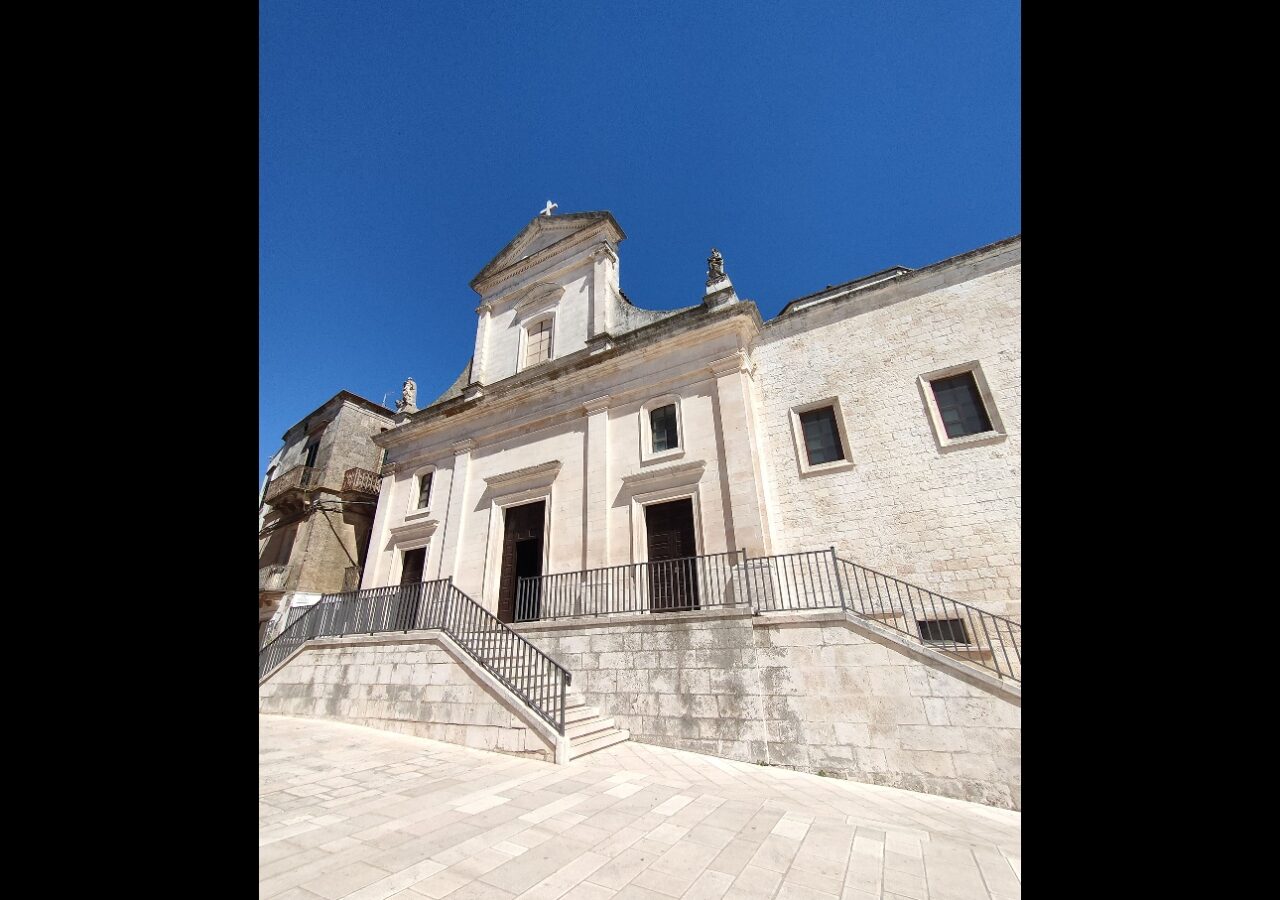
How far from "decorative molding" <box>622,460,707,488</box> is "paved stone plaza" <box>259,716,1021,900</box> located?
228 inches

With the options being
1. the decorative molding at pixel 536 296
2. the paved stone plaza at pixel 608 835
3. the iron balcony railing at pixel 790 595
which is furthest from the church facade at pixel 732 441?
the paved stone plaza at pixel 608 835

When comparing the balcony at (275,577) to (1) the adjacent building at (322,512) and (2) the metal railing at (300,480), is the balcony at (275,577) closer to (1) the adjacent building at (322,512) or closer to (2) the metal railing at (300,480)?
(1) the adjacent building at (322,512)

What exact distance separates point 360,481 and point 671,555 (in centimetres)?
1436

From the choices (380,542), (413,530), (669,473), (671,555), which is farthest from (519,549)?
(380,542)

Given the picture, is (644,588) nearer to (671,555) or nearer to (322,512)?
(671,555)

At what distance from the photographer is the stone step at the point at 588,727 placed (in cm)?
673

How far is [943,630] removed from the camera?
27.6ft

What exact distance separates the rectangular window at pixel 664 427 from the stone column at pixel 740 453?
4.16 ft

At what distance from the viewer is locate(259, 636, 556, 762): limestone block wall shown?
7.05m

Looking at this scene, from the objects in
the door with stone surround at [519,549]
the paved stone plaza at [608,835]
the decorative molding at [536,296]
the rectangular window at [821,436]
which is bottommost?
the paved stone plaza at [608,835]

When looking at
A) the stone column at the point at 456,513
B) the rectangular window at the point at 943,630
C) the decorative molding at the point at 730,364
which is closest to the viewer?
the rectangular window at the point at 943,630
